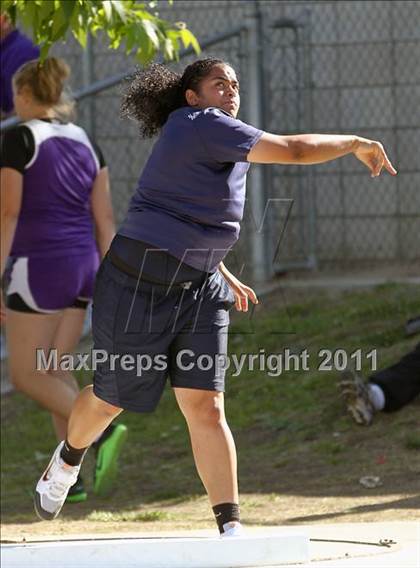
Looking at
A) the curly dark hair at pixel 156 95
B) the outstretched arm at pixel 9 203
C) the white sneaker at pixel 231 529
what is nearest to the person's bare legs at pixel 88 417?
the white sneaker at pixel 231 529

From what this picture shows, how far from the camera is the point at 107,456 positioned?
266 inches

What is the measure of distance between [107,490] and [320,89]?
446 centimetres

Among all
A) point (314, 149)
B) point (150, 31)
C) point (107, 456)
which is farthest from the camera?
point (107, 456)

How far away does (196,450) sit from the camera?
15.6ft

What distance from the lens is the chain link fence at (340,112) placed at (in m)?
10.2

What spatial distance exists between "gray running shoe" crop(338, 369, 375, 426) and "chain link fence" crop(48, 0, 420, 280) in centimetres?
282

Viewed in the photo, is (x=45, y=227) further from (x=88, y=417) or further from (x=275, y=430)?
(x=275, y=430)

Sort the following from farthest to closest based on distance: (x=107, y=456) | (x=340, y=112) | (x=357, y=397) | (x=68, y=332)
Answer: (x=340, y=112), (x=357, y=397), (x=107, y=456), (x=68, y=332)

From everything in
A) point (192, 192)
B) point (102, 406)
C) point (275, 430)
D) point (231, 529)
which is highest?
point (192, 192)

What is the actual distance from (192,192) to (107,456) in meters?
A: 2.48

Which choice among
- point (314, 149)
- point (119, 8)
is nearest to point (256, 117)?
point (119, 8)

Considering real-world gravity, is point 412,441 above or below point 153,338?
below

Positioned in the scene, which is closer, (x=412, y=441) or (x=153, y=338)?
(x=153, y=338)

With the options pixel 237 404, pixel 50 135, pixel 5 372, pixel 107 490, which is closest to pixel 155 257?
pixel 50 135
